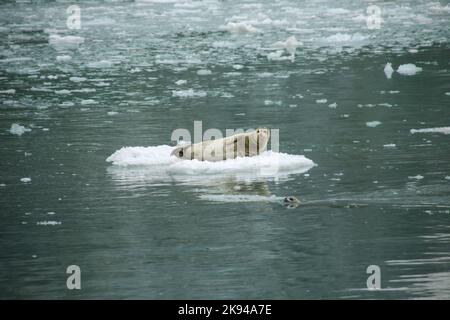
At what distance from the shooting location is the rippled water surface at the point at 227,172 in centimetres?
866

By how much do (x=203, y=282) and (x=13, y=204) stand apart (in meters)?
3.49

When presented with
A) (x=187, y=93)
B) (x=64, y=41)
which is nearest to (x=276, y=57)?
(x=187, y=93)

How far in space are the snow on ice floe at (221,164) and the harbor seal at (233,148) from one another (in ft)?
0.41

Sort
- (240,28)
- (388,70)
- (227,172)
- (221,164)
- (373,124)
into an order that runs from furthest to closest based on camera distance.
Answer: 1. (240,28)
2. (388,70)
3. (373,124)
4. (221,164)
5. (227,172)

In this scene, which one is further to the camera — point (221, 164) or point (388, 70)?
point (388, 70)

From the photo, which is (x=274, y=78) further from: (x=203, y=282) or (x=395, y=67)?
(x=203, y=282)

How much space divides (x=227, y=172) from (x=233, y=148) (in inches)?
24.9

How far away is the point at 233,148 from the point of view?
13.0 metres

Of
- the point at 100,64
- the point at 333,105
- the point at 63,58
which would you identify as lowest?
the point at 333,105

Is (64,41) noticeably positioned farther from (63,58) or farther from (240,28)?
(240,28)

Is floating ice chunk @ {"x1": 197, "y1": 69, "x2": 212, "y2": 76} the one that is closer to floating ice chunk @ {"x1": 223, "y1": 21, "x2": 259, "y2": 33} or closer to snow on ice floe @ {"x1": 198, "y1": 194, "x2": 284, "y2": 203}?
floating ice chunk @ {"x1": 223, "y1": 21, "x2": 259, "y2": 33}

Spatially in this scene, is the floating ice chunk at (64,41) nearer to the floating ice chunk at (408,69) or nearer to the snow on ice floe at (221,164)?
the floating ice chunk at (408,69)

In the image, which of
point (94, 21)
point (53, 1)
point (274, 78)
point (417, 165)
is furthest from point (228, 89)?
point (53, 1)
